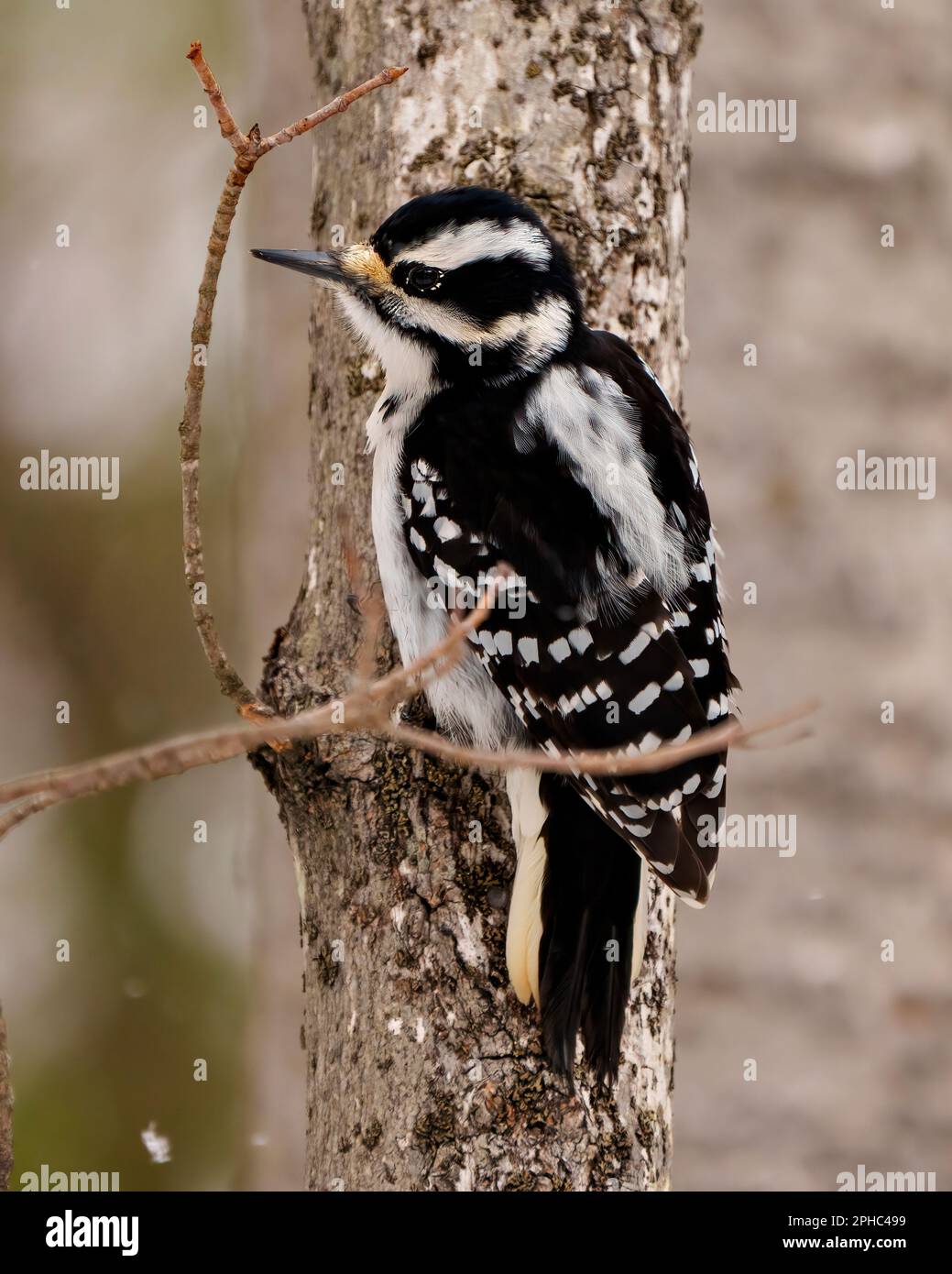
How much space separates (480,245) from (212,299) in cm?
87

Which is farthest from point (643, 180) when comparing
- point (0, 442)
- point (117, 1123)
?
point (117, 1123)

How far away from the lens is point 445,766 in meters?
2.73

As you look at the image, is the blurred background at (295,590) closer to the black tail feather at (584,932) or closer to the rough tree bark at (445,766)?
the rough tree bark at (445,766)

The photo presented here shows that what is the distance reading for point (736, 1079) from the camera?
4.38 m

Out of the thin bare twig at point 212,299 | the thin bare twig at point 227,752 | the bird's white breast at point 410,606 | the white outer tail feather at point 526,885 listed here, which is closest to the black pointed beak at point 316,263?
the bird's white breast at point 410,606

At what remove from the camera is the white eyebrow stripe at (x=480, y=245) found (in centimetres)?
276

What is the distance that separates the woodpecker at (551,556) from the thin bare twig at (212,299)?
563 millimetres

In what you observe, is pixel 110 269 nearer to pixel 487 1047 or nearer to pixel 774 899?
pixel 774 899

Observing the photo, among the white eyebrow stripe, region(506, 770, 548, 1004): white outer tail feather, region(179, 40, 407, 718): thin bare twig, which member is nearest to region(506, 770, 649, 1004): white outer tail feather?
region(506, 770, 548, 1004): white outer tail feather

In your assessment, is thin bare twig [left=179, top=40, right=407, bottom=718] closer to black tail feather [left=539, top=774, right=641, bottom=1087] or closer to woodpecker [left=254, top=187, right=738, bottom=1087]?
woodpecker [left=254, top=187, right=738, bottom=1087]

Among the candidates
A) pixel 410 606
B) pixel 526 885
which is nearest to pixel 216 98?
pixel 410 606

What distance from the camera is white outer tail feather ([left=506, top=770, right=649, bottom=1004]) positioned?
2.56m

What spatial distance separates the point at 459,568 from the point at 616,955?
2.69 ft

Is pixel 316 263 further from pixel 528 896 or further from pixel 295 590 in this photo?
pixel 295 590
